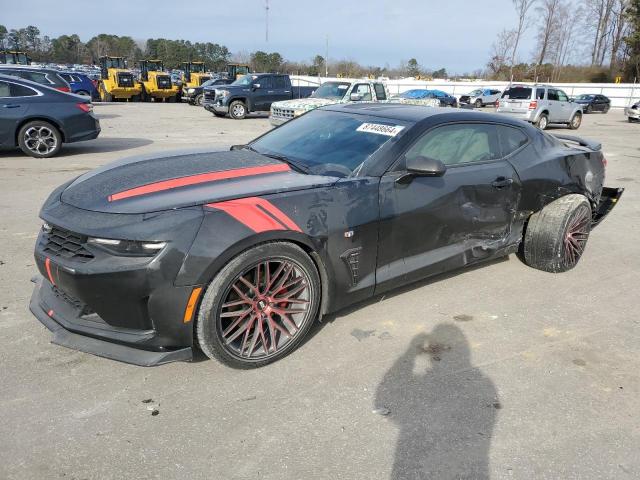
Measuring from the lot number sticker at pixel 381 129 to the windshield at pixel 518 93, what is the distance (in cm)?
1740

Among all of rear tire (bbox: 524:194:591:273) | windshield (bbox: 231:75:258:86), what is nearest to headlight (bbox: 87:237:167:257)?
rear tire (bbox: 524:194:591:273)

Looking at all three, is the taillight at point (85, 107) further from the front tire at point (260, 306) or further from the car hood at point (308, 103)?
the front tire at point (260, 306)

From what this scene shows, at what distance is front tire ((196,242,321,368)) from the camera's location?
2.73m

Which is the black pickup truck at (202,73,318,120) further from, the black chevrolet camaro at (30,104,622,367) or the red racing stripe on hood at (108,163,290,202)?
the red racing stripe on hood at (108,163,290,202)

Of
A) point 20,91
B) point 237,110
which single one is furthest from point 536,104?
point 20,91

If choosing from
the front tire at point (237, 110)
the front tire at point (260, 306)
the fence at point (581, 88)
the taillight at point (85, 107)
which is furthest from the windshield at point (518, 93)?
the fence at point (581, 88)

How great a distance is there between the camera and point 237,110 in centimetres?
2052

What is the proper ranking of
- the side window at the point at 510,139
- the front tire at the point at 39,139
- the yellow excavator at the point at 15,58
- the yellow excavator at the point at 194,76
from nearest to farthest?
the side window at the point at 510,139, the front tire at the point at 39,139, the yellow excavator at the point at 194,76, the yellow excavator at the point at 15,58

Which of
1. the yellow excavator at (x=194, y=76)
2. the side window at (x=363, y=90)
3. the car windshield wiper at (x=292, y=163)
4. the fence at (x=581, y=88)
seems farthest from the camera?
the fence at (x=581, y=88)

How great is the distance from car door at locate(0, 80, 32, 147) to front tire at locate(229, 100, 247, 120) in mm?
11343

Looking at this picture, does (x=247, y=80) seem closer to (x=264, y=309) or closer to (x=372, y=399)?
(x=264, y=309)

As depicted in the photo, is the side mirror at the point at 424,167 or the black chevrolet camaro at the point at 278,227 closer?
the black chevrolet camaro at the point at 278,227

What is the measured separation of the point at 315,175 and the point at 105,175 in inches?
55.9

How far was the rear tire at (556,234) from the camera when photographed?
445 cm
